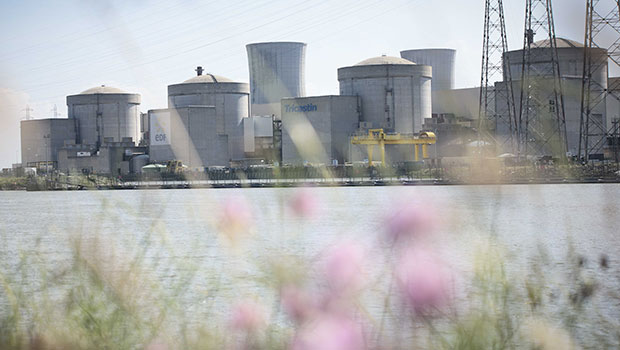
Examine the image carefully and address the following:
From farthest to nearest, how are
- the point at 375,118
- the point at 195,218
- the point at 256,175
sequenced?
1. the point at 375,118
2. the point at 256,175
3. the point at 195,218

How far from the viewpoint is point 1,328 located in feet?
34.6

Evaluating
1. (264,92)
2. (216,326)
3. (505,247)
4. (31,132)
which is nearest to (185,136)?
(264,92)

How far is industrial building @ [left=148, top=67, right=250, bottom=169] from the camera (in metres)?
99.9

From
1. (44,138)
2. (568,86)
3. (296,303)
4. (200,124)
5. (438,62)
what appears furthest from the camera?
(438,62)

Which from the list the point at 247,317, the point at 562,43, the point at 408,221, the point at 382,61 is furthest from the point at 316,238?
the point at 382,61

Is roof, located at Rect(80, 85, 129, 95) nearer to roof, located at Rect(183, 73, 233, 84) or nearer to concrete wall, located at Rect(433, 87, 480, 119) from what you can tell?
roof, located at Rect(183, 73, 233, 84)

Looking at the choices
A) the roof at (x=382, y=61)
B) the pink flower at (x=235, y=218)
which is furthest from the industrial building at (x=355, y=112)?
the pink flower at (x=235, y=218)

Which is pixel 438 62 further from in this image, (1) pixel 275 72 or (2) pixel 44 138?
(2) pixel 44 138

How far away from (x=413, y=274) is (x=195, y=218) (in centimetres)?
2163

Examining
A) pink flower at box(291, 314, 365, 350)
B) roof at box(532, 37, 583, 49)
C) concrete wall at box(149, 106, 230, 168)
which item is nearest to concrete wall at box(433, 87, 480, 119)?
roof at box(532, 37, 583, 49)

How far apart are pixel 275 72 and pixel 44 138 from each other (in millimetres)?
34141

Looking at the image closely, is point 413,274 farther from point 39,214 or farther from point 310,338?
point 39,214

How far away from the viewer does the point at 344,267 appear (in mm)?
19609

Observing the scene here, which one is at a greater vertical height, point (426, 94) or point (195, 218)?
point (426, 94)
